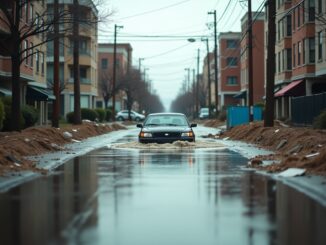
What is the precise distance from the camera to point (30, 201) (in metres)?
11.3

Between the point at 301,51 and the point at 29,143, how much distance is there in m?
31.1

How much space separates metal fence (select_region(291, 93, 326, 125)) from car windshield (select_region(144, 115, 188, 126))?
1131cm

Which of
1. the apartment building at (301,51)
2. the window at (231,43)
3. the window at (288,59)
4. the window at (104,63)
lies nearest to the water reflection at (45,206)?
the apartment building at (301,51)

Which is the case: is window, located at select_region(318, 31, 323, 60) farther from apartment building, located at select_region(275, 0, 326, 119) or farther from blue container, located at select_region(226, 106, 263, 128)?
blue container, located at select_region(226, 106, 263, 128)

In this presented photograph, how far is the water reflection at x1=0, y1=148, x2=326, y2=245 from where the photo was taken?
8164mm

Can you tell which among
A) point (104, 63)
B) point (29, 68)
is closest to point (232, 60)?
point (104, 63)

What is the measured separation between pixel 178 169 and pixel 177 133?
350 inches

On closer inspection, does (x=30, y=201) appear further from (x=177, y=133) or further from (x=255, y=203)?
(x=177, y=133)

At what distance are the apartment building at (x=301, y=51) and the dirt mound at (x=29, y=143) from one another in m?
16.4

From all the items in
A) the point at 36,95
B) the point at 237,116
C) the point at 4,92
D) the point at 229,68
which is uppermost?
the point at 229,68

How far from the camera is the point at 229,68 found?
352ft

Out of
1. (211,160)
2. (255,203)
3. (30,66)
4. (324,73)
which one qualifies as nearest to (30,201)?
(255,203)

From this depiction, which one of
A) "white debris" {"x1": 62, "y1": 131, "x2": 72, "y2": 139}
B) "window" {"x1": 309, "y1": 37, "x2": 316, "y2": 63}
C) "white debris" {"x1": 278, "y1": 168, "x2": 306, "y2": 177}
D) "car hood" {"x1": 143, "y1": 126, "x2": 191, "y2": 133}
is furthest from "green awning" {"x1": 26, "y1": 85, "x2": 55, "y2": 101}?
"white debris" {"x1": 278, "y1": 168, "x2": 306, "y2": 177}

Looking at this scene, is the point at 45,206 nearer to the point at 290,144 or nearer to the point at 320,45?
the point at 290,144
